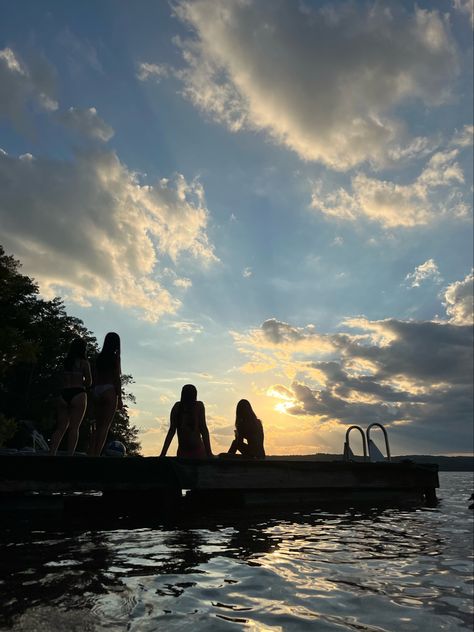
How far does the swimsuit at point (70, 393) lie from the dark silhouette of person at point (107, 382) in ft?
1.10

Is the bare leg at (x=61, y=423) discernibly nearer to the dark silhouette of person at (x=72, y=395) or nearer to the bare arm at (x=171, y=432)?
the dark silhouette of person at (x=72, y=395)

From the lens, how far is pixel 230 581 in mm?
Result: 3973

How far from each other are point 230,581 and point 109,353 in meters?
4.68

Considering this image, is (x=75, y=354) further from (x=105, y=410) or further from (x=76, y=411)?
(x=105, y=410)

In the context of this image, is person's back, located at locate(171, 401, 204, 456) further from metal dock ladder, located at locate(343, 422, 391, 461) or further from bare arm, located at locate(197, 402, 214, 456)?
metal dock ladder, located at locate(343, 422, 391, 461)

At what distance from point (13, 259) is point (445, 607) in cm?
3229

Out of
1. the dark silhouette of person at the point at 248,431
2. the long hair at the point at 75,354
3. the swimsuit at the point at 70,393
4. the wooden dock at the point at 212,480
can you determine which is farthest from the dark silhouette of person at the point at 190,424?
the long hair at the point at 75,354

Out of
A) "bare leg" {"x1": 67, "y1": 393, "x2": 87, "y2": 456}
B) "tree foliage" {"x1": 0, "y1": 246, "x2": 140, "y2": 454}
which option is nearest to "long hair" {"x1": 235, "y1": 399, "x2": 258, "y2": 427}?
"bare leg" {"x1": 67, "y1": 393, "x2": 87, "y2": 456}

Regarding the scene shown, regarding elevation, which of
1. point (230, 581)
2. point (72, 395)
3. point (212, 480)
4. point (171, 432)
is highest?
point (72, 395)

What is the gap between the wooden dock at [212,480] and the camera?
7047 millimetres

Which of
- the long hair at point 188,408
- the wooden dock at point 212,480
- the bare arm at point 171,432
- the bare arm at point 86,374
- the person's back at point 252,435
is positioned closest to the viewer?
the wooden dock at point 212,480

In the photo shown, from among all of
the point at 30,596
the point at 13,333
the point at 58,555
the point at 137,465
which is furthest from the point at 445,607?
the point at 13,333

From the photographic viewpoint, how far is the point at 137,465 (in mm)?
7590

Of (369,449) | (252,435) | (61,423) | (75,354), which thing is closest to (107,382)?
(75,354)
